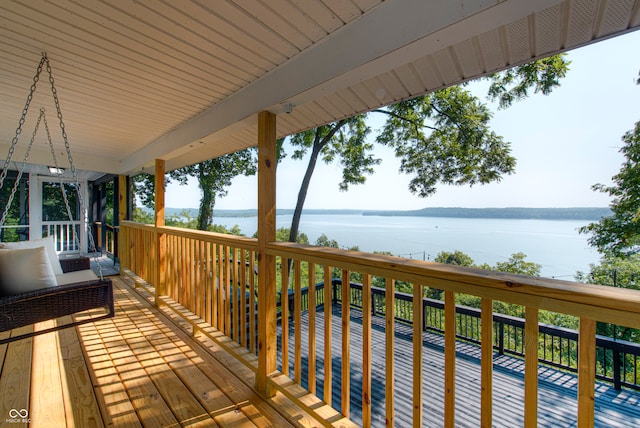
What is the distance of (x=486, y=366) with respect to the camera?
1.12 m

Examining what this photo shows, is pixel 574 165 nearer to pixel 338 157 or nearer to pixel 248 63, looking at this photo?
pixel 338 157

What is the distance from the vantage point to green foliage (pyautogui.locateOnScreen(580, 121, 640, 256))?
7182mm

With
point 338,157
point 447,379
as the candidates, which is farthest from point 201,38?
point 338,157

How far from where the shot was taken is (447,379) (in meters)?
1.23

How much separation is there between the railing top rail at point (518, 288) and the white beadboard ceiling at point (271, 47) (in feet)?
3.32

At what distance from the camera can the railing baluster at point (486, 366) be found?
1112 mm

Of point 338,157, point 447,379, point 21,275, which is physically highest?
point 338,157

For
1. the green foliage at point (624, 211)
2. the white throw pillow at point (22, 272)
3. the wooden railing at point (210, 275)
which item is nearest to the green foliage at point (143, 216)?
the wooden railing at point (210, 275)

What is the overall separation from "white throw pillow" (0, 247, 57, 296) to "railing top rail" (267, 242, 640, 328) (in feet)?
8.89

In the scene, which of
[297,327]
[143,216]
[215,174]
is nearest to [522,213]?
[297,327]

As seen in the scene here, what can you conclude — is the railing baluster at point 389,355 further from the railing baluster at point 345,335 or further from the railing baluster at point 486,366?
the railing baluster at point 486,366

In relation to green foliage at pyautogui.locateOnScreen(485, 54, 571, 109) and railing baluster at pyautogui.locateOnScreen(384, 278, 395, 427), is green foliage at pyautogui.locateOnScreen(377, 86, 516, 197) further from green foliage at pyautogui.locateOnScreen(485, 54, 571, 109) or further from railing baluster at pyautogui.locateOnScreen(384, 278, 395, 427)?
railing baluster at pyautogui.locateOnScreen(384, 278, 395, 427)

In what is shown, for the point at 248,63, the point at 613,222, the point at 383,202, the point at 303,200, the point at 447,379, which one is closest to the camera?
the point at 447,379

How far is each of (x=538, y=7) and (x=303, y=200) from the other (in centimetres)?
794
